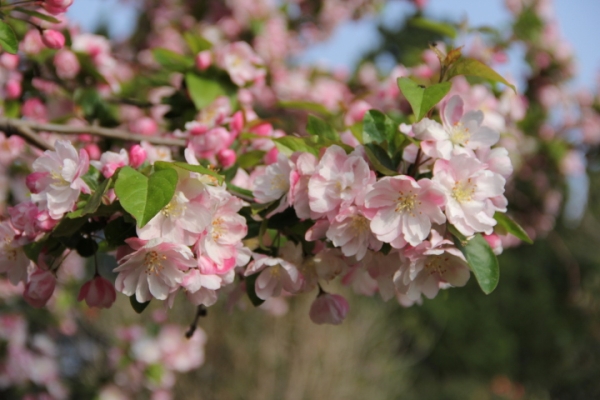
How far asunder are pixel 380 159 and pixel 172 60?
0.88 meters

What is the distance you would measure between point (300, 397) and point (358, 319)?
0.94 m

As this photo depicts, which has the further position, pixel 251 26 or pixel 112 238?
pixel 251 26

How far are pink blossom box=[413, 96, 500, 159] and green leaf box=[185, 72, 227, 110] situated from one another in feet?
2.17

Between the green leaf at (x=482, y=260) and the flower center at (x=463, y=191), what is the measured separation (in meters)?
0.08

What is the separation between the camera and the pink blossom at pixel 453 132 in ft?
2.78

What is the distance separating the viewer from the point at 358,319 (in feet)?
17.7

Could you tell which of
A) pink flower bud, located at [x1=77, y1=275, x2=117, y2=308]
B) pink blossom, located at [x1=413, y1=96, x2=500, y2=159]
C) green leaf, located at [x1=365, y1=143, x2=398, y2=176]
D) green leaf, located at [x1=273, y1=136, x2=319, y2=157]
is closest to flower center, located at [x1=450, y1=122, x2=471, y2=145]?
pink blossom, located at [x1=413, y1=96, x2=500, y2=159]

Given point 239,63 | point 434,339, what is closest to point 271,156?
point 239,63

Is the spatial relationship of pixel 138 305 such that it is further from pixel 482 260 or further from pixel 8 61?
pixel 8 61

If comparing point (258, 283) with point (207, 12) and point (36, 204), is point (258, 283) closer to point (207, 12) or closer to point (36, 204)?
point (36, 204)

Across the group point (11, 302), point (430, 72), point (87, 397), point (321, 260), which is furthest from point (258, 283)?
point (87, 397)

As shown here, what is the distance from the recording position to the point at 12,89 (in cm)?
151

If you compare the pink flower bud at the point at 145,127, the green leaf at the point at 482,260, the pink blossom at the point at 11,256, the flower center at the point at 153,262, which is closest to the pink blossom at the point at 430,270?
the green leaf at the point at 482,260

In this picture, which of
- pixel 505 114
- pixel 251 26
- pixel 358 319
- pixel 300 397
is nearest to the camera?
pixel 505 114
